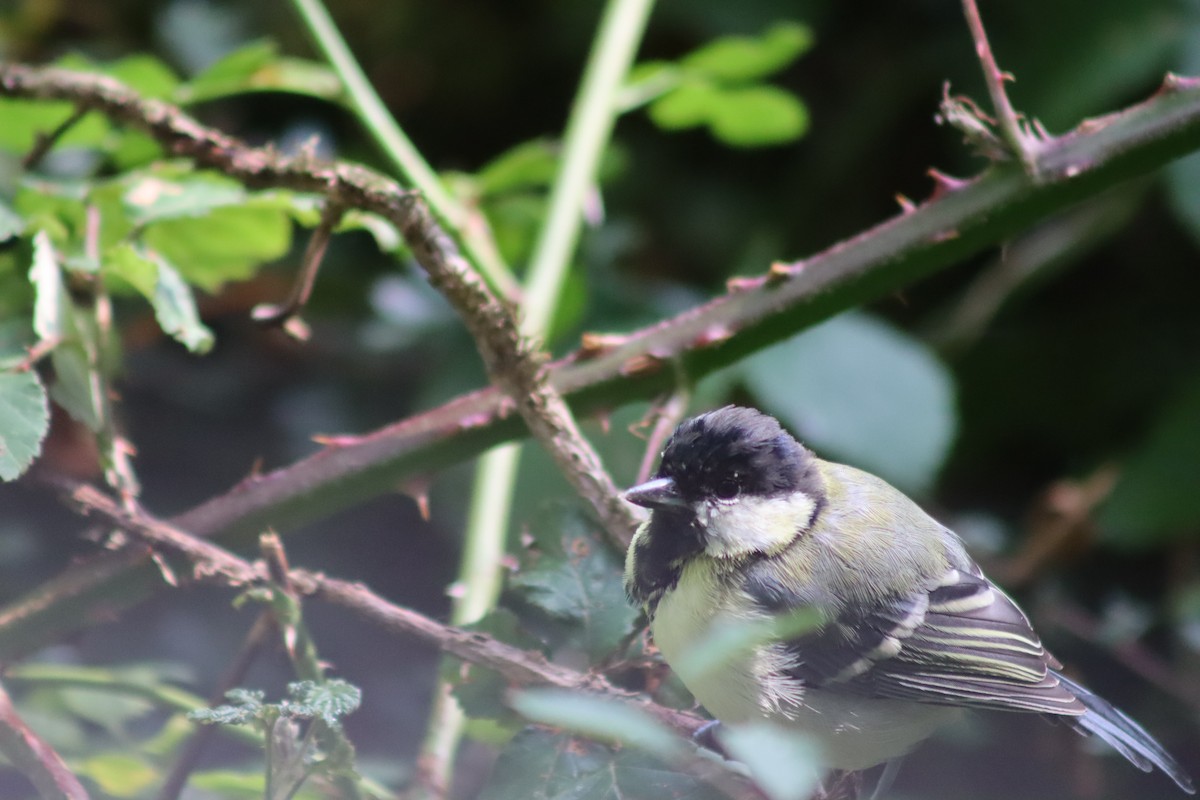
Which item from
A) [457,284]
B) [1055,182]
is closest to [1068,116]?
[1055,182]

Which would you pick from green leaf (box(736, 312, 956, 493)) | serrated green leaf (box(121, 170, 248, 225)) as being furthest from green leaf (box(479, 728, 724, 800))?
green leaf (box(736, 312, 956, 493))

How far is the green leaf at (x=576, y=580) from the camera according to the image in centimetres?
71

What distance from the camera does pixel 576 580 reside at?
734 mm

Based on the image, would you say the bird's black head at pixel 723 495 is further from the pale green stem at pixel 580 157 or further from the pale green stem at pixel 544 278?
the pale green stem at pixel 580 157

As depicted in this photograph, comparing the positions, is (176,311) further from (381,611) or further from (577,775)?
(577,775)

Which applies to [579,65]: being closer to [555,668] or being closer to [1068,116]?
[1068,116]

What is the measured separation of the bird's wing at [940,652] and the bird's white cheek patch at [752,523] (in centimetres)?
4

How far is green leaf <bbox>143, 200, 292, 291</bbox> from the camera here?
95 cm

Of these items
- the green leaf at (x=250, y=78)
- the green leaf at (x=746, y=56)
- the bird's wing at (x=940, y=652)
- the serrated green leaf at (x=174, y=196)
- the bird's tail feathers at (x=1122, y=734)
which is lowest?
the bird's tail feathers at (x=1122, y=734)

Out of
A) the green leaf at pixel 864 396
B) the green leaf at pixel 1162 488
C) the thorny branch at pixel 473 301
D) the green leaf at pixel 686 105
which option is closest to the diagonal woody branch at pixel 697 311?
the thorny branch at pixel 473 301

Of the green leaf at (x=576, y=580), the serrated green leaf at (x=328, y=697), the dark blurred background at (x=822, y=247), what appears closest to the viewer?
the serrated green leaf at (x=328, y=697)

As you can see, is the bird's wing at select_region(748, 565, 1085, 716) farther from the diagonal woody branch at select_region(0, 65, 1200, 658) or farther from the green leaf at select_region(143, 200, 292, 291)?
the green leaf at select_region(143, 200, 292, 291)

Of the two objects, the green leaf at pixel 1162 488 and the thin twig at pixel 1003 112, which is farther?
the green leaf at pixel 1162 488

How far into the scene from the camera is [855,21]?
→ 2.15 meters
